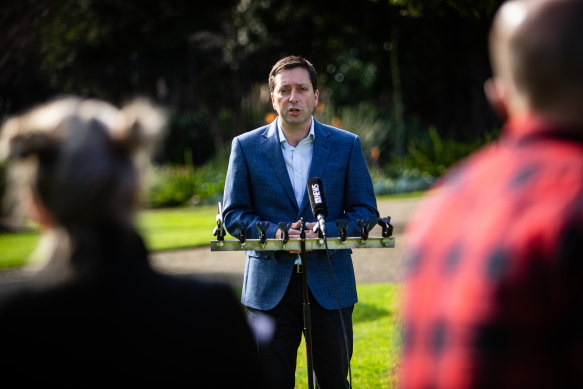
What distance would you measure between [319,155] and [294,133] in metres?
0.21

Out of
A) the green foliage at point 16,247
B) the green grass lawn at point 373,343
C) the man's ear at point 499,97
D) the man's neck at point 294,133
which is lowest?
the green grass lawn at point 373,343

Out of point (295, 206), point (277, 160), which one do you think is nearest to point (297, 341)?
point (295, 206)

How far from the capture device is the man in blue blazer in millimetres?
3740

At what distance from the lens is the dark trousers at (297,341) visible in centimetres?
374

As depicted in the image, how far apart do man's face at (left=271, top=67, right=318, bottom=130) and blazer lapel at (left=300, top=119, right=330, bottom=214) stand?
108 millimetres

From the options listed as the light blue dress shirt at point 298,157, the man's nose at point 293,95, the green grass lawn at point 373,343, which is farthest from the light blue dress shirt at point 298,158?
the green grass lawn at point 373,343

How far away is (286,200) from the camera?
12.5 feet

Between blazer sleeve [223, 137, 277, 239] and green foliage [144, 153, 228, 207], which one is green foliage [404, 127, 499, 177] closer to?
green foliage [144, 153, 228, 207]

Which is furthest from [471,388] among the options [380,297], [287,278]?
[380,297]

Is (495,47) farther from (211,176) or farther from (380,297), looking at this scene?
(211,176)

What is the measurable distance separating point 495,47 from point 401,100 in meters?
23.0

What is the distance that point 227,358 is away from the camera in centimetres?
171

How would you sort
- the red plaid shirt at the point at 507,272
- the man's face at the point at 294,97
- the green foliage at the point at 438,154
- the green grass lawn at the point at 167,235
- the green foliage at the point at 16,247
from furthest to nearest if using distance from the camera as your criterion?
the green foliage at the point at 438,154, the green grass lawn at the point at 167,235, the green foliage at the point at 16,247, the man's face at the point at 294,97, the red plaid shirt at the point at 507,272

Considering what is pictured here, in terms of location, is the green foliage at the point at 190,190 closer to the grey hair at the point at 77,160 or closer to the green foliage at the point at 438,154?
the green foliage at the point at 438,154
